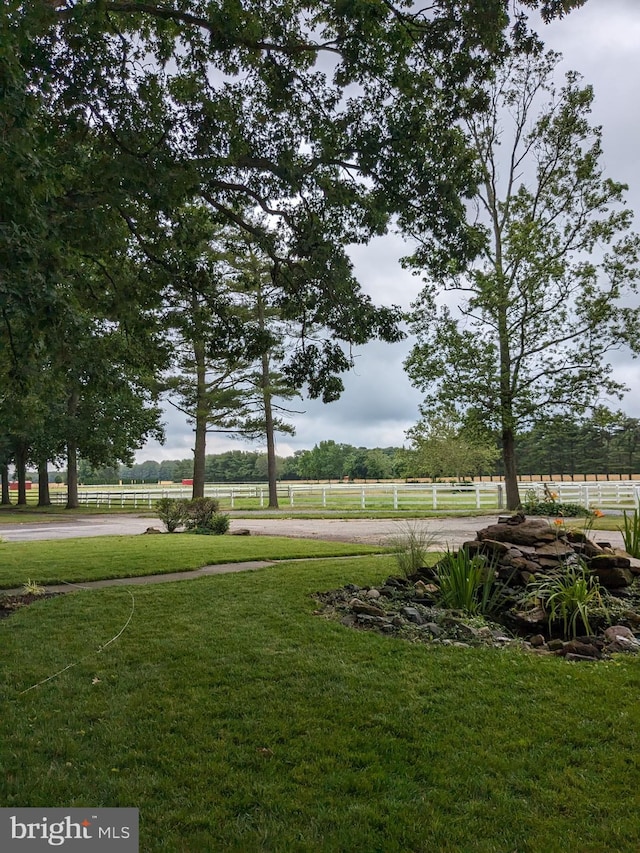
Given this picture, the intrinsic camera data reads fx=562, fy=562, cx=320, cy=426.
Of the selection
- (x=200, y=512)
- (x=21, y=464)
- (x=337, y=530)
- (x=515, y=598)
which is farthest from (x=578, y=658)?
(x=21, y=464)

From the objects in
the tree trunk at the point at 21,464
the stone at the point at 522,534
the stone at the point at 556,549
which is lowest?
the stone at the point at 556,549

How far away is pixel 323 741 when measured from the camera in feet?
9.95

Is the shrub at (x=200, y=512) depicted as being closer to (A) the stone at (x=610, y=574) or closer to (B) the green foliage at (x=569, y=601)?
A: (A) the stone at (x=610, y=574)

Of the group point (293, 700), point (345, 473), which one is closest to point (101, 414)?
point (293, 700)

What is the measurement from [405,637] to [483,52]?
6.41 metres

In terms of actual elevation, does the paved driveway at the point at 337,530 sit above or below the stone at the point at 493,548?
below

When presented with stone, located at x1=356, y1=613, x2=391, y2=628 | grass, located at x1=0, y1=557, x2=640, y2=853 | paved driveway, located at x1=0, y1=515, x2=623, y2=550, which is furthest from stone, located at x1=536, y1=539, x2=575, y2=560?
paved driveway, located at x1=0, y1=515, x2=623, y2=550

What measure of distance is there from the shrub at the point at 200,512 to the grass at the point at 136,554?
70.1 inches

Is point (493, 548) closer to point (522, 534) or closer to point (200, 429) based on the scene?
point (522, 534)

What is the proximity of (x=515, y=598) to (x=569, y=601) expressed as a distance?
0.60 meters

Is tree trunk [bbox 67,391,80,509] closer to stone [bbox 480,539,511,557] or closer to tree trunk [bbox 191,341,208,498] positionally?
tree trunk [bbox 191,341,208,498]

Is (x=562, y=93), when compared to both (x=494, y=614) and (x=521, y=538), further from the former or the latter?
(x=494, y=614)

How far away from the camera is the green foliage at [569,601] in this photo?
196 inches

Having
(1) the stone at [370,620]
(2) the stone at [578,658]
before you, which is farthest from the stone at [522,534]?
(2) the stone at [578,658]
